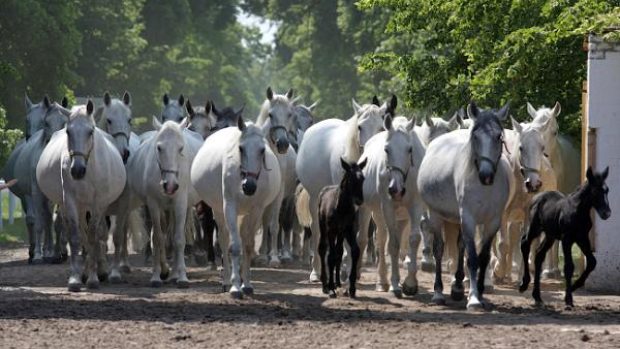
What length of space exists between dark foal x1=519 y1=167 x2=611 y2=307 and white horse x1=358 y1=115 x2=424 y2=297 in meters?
1.61

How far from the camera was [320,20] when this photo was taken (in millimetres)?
67000

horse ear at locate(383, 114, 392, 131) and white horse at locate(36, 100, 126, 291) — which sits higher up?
horse ear at locate(383, 114, 392, 131)

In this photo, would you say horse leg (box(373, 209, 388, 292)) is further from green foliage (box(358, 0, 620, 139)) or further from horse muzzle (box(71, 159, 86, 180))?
horse muzzle (box(71, 159, 86, 180))

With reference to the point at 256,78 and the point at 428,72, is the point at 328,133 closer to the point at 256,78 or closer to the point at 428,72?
the point at 428,72

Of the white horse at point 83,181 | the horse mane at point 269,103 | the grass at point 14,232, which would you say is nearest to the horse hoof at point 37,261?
the white horse at point 83,181

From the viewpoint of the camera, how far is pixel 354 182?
17906 millimetres

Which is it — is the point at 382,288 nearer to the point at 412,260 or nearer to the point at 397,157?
the point at 412,260

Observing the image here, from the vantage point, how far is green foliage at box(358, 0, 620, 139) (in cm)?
2189

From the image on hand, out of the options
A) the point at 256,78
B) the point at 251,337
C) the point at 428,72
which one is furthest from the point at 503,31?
the point at 256,78

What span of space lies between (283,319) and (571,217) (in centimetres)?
353

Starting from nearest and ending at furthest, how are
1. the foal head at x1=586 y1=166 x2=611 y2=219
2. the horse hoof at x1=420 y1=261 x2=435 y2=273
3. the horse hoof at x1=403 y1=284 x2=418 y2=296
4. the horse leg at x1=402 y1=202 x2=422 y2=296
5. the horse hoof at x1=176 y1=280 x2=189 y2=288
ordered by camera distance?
the foal head at x1=586 y1=166 x2=611 y2=219 < the horse leg at x1=402 y1=202 x2=422 y2=296 < the horse hoof at x1=403 y1=284 x2=418 y2=296 < the horse hoof at x1=176 y1=280 x2=189 y2=288 < the horse hoof at x1=420 y1=261 x2=435 y2=273

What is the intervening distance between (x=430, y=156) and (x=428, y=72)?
28.3 feet

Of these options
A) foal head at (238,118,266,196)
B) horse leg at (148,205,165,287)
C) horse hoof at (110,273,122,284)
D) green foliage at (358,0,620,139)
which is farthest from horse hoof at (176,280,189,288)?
green foliage at (358,0,620,139)

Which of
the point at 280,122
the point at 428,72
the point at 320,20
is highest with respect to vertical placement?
the point at 320,20
